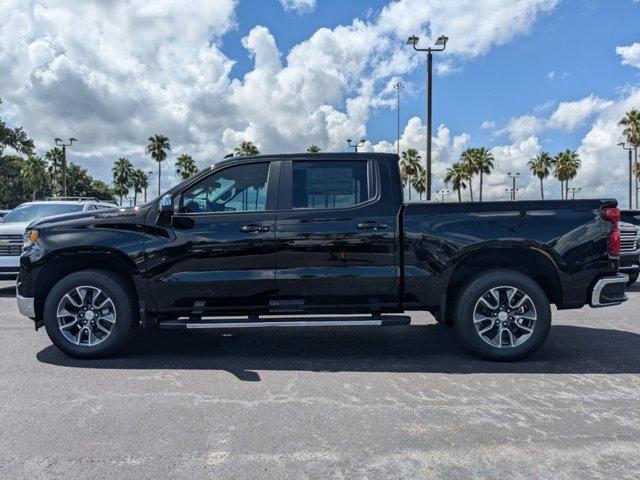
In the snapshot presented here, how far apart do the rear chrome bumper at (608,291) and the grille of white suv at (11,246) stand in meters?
9.46

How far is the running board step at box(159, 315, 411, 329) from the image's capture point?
4.82 m

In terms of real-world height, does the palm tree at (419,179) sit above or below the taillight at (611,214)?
above

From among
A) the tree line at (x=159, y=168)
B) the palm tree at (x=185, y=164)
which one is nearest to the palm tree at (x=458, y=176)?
the tree line at (x=159, y=168)

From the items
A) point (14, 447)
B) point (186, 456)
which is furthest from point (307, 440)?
point (14, 447)

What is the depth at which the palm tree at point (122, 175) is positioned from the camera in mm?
75625

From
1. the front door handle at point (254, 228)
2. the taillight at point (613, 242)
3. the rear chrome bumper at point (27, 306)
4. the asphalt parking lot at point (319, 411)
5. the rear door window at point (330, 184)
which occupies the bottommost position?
the asphalt parking lot at point (319, 411)

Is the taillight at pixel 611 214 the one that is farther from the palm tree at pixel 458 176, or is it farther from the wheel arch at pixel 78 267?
the palm tree at pixel 458 176

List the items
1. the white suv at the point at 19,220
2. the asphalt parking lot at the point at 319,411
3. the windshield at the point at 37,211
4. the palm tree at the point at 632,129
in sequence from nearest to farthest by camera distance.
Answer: the asphalt parking lot at the point at 319,411
the white suv at the point at 19,220
the windshield at the point at 37,211
the palm tree at the point at 632,129

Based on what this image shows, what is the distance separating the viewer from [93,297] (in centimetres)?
504

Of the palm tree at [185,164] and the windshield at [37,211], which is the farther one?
the palm tree at [185,164]

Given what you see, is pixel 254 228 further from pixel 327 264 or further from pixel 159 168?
pixel 159 168

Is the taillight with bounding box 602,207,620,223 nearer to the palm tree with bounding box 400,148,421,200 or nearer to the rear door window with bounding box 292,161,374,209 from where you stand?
the rear door window with bounding box 292,161,374,209

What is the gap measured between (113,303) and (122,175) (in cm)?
7745

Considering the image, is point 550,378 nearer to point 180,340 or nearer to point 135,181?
point 180,340
